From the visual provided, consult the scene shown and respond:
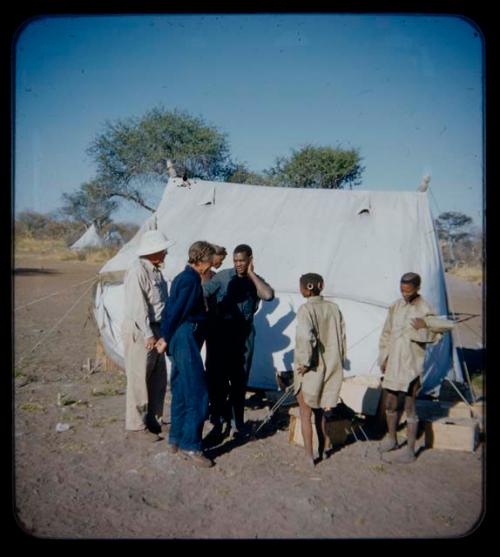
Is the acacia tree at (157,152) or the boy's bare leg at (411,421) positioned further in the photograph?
the acacia tree at (157,152)

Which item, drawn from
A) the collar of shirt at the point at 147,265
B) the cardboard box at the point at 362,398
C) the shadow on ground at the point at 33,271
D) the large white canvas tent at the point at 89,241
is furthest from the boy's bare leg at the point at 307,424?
the large white canvas tent at the point at 89,241

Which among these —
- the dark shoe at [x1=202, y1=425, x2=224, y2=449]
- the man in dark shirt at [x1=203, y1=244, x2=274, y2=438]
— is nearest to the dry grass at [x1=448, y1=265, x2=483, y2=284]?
the man in dark shirt at [x1=203, y1=244, x2=274, y2=438]

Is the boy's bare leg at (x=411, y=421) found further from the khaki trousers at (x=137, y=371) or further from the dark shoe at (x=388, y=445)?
the khaki trousers at (x=137, y=371)

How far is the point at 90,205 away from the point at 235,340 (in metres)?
23.8

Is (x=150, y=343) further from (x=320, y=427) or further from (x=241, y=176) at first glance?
(x=241, y=176)

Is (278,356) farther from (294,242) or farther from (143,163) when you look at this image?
(143,163)

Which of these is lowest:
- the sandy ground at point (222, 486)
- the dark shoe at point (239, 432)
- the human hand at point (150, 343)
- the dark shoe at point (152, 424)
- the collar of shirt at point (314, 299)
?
the sandy ground at point (222, 486)

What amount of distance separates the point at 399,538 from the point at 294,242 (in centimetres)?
444

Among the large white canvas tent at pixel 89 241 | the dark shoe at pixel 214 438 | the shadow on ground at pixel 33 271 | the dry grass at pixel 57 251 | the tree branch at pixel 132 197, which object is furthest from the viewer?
the large white canvas tent at pixel 89 241

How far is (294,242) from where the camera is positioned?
7.36 m

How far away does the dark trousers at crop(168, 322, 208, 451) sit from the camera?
445cm

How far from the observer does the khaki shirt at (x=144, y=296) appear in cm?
478

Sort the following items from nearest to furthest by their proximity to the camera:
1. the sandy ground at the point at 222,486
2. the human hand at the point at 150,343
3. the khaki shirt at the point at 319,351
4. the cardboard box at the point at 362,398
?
the sandy ground at the point at 222,486
the khaki shirt at the point at 319,351
the human hand at the point at 150,343
the cardboard box at the point at 362,398

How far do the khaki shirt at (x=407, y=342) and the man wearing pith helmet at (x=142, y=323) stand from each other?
2031 millimetres
